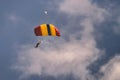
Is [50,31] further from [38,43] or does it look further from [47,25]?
[38,43]

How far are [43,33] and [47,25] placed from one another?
10.2ft

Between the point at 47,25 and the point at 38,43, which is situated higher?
the point at 47,25

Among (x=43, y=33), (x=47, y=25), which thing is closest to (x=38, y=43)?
(x=43, y=33)

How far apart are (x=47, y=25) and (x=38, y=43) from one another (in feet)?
25.8

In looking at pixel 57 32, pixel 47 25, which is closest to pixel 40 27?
pixel 47 25

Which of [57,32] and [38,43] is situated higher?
[57,32]

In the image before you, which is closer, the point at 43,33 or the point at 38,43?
the point at 38,43

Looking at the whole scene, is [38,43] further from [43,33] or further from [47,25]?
[47,25]

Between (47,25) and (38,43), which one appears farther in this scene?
(47,25)

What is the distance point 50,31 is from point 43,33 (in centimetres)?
208

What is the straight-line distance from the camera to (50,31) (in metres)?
47.8

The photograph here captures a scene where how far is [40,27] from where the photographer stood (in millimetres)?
48594

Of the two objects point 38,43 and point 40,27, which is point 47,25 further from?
point 38,43

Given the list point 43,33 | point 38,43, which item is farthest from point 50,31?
point 38,43
